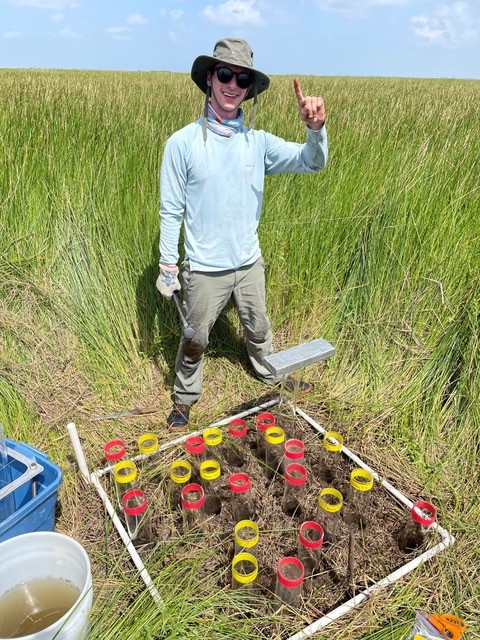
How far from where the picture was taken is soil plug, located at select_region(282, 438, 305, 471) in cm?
188

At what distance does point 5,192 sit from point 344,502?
9.30 ft

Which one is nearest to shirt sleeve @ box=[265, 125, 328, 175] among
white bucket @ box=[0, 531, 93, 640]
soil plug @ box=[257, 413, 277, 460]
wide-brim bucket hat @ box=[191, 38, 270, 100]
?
wide-brim bucket hat @ box=[191, 38, 270, 100]

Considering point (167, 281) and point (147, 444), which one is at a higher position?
point (167, 281)

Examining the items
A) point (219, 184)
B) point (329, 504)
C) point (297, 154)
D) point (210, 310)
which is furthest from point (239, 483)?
point (297, 154)

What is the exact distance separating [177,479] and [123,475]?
0.72ft

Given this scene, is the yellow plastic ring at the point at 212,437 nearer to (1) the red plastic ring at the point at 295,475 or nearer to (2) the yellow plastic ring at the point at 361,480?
(1) the red plastic ring at the point at 295,475

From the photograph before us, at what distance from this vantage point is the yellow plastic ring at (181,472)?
1739 millimetres

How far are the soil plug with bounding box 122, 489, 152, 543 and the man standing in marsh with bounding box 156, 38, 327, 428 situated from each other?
0.70 m

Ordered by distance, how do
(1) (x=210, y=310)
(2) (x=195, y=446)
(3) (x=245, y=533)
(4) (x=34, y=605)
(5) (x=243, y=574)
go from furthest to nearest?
(1) (x=210, y=310) < (2) (x=195, y=446) < (3) (x=245, y=533) < (5) (x=243, y=574) < (4) (x=34, y=605)

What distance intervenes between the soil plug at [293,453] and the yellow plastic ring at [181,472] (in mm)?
425

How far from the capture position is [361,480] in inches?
69.5

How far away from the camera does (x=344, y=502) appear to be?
1.86 meters

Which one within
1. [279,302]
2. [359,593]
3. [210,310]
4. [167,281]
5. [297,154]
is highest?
[297,154]

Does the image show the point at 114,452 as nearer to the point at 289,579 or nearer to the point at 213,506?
the point at 213,506
